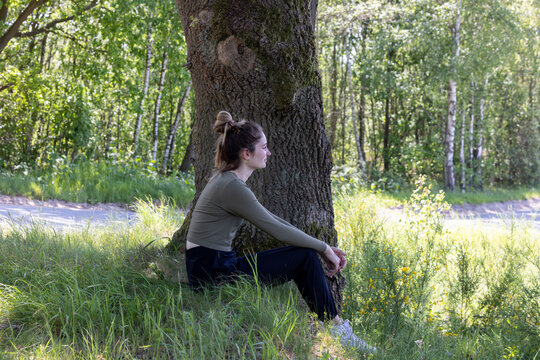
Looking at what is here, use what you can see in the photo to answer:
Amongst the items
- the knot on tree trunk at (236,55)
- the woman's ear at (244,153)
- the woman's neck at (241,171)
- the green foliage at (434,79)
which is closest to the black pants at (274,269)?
the woman's neck at (241,171)

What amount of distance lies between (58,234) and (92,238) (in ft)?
1.14

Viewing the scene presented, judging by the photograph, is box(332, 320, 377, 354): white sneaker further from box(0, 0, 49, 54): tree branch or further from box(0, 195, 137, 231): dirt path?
box(0, 0, 49, 54): tree branch

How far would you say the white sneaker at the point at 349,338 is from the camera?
3.51 meters

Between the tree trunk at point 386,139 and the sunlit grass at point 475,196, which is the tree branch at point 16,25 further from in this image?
the tree trunk at point 386,139

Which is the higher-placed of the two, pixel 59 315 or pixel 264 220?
pixel 264 220

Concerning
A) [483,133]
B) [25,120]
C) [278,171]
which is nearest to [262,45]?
[278,171]

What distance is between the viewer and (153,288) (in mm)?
3986

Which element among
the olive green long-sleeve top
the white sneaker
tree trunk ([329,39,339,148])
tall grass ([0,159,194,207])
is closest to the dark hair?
the olive green long-sleeve top

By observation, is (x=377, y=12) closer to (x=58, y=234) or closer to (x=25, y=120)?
(x=25, y=120)

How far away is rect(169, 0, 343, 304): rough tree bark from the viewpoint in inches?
178

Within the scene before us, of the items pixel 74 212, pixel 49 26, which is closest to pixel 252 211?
pixel 74 212

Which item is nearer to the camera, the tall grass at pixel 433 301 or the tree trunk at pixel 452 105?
the tall grass at pixel 433 301

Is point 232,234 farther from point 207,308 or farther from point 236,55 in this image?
point 236,55

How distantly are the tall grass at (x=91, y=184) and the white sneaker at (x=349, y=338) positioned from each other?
7.02 meters
